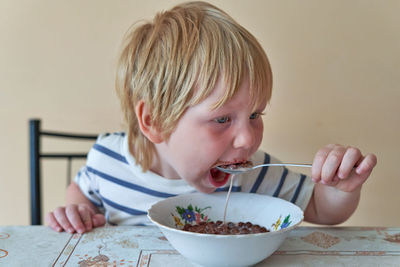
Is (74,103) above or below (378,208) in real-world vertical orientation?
above

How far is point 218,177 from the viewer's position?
34.0 inches

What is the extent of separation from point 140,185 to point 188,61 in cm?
35

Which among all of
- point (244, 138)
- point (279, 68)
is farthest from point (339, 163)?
point (279, 68)

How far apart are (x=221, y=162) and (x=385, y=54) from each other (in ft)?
3.21

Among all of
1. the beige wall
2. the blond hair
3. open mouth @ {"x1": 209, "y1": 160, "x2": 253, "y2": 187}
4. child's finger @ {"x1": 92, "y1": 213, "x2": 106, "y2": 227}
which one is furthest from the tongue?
the beige wall

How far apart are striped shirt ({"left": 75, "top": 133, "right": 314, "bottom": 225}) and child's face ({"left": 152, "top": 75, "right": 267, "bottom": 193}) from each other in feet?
0.52

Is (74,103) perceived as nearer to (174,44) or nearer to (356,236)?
(174,44)

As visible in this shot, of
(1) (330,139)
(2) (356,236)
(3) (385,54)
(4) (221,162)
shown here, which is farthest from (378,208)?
(4) (221,162)

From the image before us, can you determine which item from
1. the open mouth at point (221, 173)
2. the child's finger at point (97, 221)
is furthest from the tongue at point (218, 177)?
the child's finger at point (97, 221)

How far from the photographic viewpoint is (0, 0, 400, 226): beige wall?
57.0 inches

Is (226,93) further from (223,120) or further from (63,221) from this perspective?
(63,221)

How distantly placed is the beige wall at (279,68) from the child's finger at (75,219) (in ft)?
2.36

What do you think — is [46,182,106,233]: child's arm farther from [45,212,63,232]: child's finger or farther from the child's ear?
the child's ear

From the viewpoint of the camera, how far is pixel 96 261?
0.64 m
